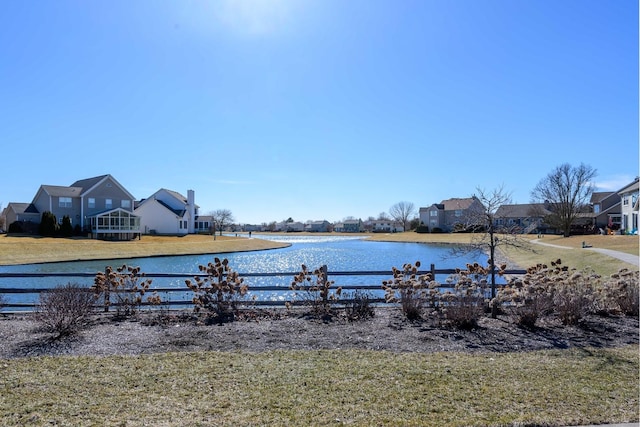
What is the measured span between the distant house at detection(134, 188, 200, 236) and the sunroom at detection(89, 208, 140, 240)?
872cm

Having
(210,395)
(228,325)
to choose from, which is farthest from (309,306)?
(210,395)

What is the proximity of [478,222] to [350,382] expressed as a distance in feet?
21.5

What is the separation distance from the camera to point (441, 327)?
8391 mm

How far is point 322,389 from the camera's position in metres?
4.86

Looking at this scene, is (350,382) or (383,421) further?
(350,382)

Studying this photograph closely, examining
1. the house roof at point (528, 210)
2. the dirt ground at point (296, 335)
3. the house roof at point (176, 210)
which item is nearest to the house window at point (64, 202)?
the house roof at point (176, 210)

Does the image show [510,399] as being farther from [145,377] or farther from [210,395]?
[145,377]

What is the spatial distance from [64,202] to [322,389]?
58459mm

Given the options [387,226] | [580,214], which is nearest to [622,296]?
[580,214]

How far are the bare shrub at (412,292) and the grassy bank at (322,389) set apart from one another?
2825 millimetres

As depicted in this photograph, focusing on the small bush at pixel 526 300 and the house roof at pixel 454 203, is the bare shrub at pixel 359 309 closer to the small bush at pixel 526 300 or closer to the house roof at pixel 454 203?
the small bush at pixel 526 300

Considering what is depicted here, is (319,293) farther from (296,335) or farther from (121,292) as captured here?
(121,292)

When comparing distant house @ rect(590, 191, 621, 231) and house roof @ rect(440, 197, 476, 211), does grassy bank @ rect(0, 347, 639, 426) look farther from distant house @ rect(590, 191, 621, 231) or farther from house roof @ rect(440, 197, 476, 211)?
Answer: house roof @ rect(440, 197, 476, 211)

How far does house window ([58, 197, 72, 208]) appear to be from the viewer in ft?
173
